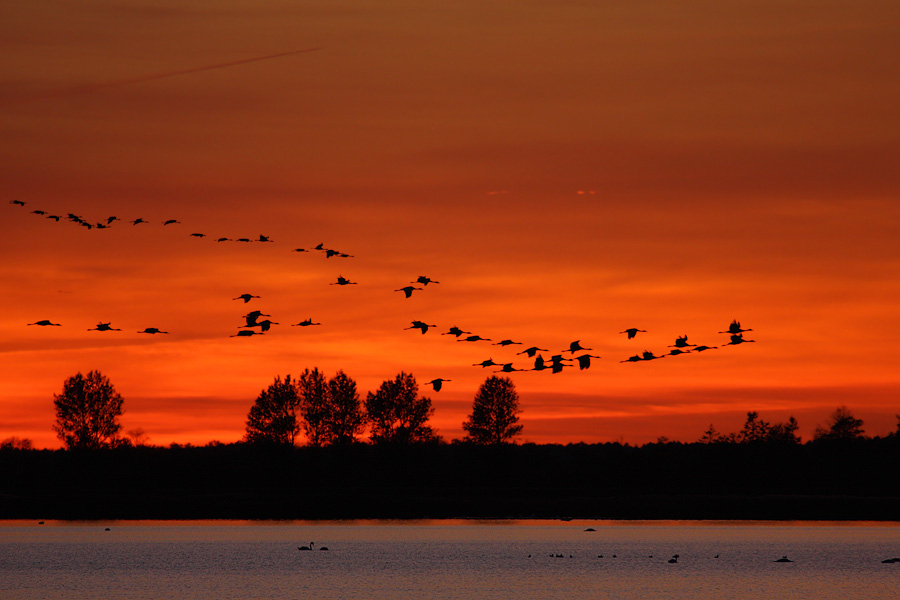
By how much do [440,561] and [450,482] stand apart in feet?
198

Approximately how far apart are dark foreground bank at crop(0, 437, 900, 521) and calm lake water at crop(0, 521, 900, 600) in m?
9.83

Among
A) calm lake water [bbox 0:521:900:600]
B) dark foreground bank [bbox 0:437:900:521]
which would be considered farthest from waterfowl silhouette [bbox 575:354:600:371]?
dark foreground bank [bbox 0:437:900:521]

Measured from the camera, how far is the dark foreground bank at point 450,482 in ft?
528

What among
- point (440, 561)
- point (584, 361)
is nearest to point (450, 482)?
point (440, 561)

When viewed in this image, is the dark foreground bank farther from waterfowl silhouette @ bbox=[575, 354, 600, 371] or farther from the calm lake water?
waterfowl silhouette @ bbox=[575, 354, 600, 371]

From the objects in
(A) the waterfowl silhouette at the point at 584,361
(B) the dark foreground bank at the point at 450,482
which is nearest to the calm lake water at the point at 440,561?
(B) the dark foreground bank at the point at 450,482

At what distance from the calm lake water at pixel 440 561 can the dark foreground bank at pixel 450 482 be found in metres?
9.83

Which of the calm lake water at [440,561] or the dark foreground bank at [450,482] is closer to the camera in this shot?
the calm lake water at [440,561]

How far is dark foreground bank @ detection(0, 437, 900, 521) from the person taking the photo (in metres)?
161

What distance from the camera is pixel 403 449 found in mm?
161000

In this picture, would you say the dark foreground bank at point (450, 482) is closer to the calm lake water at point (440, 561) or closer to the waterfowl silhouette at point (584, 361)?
the calm lake water at point (440, 561)

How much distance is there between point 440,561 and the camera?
106125 millimetres

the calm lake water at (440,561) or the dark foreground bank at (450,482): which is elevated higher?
the dark foreground bank at (450,482)

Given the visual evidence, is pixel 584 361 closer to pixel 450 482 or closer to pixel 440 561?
pixel 440 561
